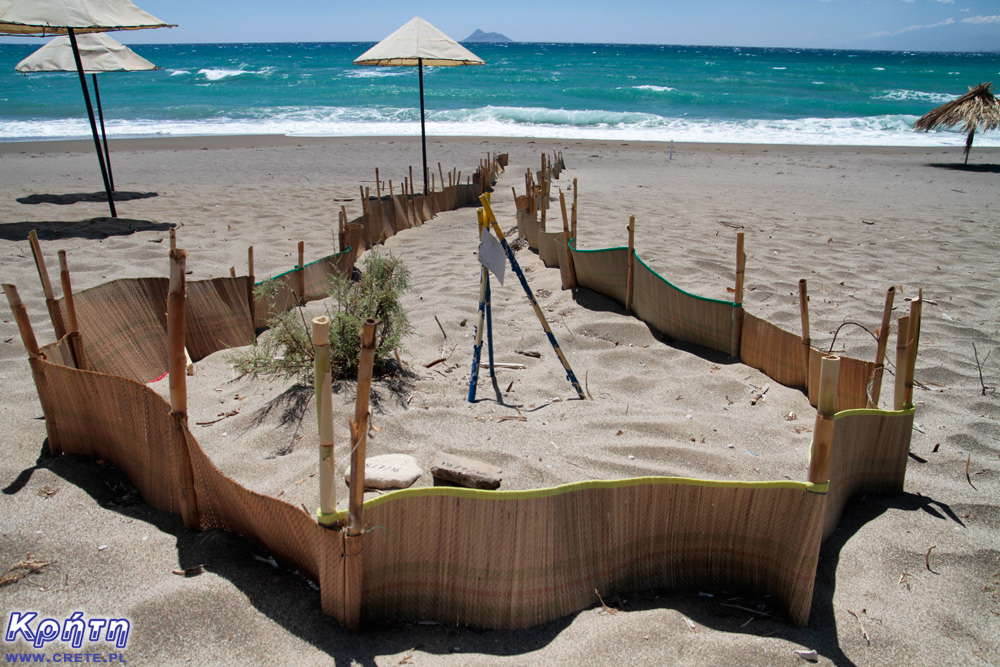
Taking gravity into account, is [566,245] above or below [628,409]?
above

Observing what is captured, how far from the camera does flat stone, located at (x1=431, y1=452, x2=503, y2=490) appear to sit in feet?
8.06

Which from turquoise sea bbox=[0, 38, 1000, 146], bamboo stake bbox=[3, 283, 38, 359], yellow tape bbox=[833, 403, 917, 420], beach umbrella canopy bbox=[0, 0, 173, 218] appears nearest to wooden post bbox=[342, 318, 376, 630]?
bamboo stake bbox=[3, 283, 38, 359]

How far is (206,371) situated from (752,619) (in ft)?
9.96

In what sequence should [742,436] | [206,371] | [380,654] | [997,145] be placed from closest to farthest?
[380,654], [742,436], [206,371], [997,145]

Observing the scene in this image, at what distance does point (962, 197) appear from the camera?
9.62 m

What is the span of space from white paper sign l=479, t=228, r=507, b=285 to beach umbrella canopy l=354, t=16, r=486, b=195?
4.90 m

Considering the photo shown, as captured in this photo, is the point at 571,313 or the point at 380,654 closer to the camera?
the point at 380,654

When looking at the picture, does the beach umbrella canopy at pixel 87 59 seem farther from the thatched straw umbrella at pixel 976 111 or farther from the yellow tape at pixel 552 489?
the thatched straw umbrella at pixel 976 111

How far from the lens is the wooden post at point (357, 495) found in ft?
5.43

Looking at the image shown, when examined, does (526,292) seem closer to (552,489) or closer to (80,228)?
(552,489)

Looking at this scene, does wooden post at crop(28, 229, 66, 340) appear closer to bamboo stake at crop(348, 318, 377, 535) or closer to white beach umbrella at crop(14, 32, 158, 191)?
bamboo stake at crop(348, 318, 377, 535)

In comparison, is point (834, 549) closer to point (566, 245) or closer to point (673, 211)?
point (566, 245)

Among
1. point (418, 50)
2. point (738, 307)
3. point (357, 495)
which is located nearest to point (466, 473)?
point (357, 495)

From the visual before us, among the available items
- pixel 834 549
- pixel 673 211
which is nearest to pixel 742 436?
pixel 834 549
